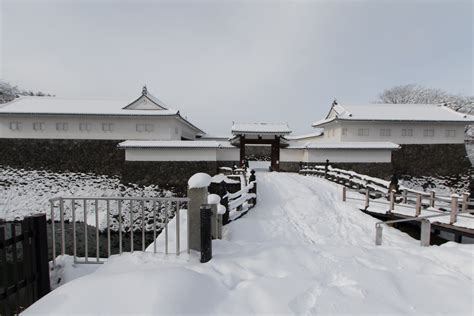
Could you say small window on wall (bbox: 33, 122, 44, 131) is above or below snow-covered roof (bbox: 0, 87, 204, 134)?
below

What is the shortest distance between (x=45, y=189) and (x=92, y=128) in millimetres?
6434

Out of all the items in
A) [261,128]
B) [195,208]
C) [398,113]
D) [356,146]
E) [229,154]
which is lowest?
[195,208]

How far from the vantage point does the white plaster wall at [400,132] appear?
2148cm

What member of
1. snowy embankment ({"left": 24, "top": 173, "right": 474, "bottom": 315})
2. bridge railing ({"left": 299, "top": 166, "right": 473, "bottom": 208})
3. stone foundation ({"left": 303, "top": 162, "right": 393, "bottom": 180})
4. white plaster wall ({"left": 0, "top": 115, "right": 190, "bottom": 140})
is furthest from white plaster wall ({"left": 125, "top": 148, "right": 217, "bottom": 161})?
snowy embankment ({"left": 24, "top": 173, "right": 474, "bottom": 315})

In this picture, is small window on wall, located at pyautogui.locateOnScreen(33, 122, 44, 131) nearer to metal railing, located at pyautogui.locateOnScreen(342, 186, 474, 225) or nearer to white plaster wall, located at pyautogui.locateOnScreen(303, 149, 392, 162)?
white plaster wall, located at pyautogui.locateOnScreen(303, 149, 392, 162)

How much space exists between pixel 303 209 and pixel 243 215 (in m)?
2.47

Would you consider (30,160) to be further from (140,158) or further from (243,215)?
(243,215)

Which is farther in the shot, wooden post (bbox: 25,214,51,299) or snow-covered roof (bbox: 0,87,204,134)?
snow-covered roof (bbox: 0,87,204,134)

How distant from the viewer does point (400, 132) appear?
21.6 meters

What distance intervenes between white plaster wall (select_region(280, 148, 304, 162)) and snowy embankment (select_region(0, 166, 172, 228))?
11499 millimetres

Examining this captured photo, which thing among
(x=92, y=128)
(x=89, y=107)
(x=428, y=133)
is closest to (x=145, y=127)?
(x=92, y=128)

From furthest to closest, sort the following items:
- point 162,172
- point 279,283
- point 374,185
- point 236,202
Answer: point 162,172
point 374,185
point 236,202
point 279,283

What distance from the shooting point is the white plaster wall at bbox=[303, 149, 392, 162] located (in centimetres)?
1953

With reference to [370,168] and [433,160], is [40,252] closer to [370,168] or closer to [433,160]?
[370,168]
